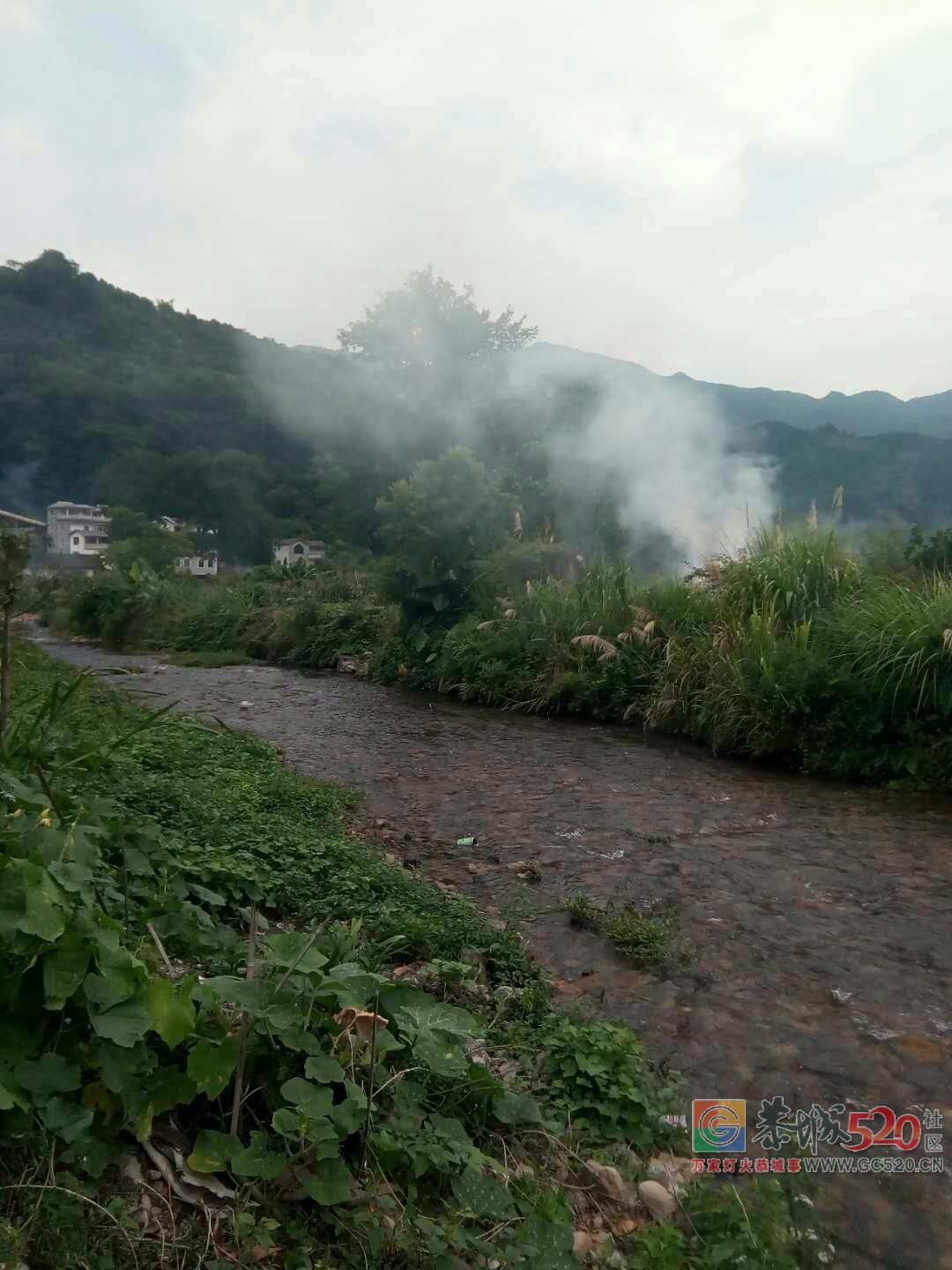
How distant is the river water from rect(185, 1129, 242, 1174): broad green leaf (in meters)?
1.18

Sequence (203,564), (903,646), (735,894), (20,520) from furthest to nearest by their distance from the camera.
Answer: (203,564) → (903,646) → (20,520) → (735,894)

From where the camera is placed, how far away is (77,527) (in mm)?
36812

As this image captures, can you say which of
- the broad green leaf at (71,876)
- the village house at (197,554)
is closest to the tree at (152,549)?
the village house at (197,554)

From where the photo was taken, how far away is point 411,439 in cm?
3153

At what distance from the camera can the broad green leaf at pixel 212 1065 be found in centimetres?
146

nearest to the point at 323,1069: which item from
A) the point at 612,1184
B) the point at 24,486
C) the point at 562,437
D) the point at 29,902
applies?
the point at 29,902

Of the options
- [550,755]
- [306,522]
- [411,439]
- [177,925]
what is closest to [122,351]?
[306,522]

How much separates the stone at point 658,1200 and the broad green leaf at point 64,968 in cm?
120

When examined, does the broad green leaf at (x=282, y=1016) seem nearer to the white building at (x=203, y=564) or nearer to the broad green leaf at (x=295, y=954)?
the broad green leaf at (x=295, y=954)

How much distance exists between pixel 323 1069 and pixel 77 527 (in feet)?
129

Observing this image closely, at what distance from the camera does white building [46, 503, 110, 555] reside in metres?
33.7

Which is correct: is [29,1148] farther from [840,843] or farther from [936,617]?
[936,617]

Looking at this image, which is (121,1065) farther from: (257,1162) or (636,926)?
(636,926)

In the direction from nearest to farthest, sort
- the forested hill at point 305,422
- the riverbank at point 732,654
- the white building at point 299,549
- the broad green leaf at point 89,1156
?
the broad green leaf at point 89,1156
the riverbank at point 732,654
the forested hill at point 305,422
the white building at point 299,549
